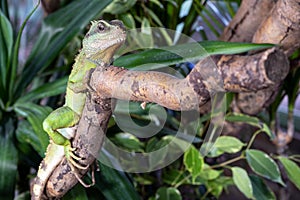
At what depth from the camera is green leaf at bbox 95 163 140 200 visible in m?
0.68

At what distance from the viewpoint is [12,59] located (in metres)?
0.88

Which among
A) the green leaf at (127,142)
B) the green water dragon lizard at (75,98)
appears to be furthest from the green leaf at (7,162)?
the green leaf at (127,142)

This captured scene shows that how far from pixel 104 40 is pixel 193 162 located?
42 centimetres

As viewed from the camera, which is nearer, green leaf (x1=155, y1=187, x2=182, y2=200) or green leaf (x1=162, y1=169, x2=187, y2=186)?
green leaf (x1=155, y1=187, x2=182, y2=200)

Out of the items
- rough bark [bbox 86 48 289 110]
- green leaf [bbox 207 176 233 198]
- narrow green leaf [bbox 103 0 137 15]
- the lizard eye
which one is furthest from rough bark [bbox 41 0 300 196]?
green leaf [bbox 207 176 233 198]

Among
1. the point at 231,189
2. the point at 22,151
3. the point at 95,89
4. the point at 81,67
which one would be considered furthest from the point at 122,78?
the point at 231,189

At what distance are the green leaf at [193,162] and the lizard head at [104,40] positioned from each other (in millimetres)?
389

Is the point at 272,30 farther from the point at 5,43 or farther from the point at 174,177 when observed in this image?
the point at 5,43

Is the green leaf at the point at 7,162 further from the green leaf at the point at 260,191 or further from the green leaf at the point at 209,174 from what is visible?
the green leaf at the point at 260,191

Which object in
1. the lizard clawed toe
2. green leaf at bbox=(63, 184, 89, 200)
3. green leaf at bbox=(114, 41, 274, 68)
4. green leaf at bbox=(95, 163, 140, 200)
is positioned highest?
green leaf at bbox=(114, 41, 274, 68)

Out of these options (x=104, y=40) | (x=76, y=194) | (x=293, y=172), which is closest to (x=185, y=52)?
(x=104, y=40)

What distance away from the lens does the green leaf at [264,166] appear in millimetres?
840

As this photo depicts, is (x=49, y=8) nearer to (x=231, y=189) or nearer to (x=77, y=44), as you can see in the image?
(x=77, y=44)

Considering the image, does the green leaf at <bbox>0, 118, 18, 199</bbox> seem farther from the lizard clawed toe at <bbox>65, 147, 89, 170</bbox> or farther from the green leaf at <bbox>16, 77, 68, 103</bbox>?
the lizard clawed toe at <bbox>65, 147, 89, 170</bbox>
